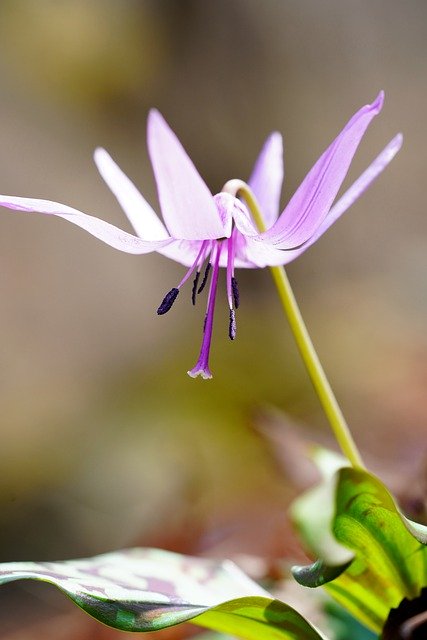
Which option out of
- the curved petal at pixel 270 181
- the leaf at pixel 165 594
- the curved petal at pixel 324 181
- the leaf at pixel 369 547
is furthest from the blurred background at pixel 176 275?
the curved petal at pixel 324 181

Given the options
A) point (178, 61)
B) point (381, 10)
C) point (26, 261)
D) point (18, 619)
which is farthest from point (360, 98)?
point (18, 619)

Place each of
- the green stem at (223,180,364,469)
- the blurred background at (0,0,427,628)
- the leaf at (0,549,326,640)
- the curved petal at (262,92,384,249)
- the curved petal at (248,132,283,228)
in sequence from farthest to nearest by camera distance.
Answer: the blurred background at (0,0,427,628) → the curved petal at (248,132,283,228) → the green stem at (223,180,364,469) → the leaf at (0,549,326,640) → the curved petal at (262,92,384,249)

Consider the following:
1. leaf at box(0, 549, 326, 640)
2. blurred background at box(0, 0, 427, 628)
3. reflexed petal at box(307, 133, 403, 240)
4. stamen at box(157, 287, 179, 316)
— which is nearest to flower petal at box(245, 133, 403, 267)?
reflexed petal at box(307, 133, 403, 240)

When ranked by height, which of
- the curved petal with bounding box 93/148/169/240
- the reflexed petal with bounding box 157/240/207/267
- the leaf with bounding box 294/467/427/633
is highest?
the curved petal with bounding box 93/148/169/240

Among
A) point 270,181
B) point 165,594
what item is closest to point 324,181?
point 270,181

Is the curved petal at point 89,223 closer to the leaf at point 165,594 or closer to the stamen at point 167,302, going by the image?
the stamen at point 167,302

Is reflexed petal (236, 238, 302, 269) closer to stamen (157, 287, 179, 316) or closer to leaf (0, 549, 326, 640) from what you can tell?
stamen (157, 287, 179, 316)

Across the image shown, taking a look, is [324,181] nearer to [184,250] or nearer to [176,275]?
[184,250]
